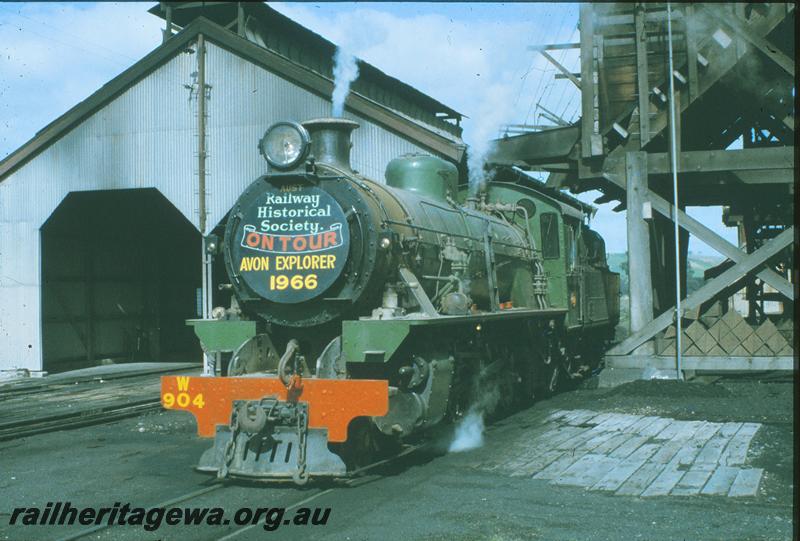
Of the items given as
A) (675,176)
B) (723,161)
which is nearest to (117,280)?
(675,176)

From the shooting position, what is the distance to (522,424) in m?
10.1

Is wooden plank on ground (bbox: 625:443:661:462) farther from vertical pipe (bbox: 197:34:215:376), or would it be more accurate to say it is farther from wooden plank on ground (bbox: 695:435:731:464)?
vertical pipe (bbox: 197:34:215:376)

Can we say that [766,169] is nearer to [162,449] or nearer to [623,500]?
[623,500]

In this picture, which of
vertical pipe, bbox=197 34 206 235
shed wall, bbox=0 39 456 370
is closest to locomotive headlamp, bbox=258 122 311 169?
shed wall, bbox=0 39 456 370

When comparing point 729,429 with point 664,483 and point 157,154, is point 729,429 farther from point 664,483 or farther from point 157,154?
point 157,154

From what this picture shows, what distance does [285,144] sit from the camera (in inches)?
308

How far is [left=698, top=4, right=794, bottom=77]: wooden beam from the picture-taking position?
1161cm

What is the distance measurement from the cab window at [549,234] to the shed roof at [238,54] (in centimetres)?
290

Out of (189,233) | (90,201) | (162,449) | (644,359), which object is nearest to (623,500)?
(162,449)

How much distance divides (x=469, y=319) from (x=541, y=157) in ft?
19.8

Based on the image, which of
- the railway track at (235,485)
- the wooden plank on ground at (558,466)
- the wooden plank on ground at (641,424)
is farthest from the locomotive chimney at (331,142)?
the wooden plank on ground at (641,424)

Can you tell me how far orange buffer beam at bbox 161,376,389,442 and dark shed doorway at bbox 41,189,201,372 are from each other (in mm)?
12059

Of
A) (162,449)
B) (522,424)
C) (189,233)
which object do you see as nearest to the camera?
(162,449)

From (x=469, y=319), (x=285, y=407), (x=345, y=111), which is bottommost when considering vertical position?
(x=285, y=407)
